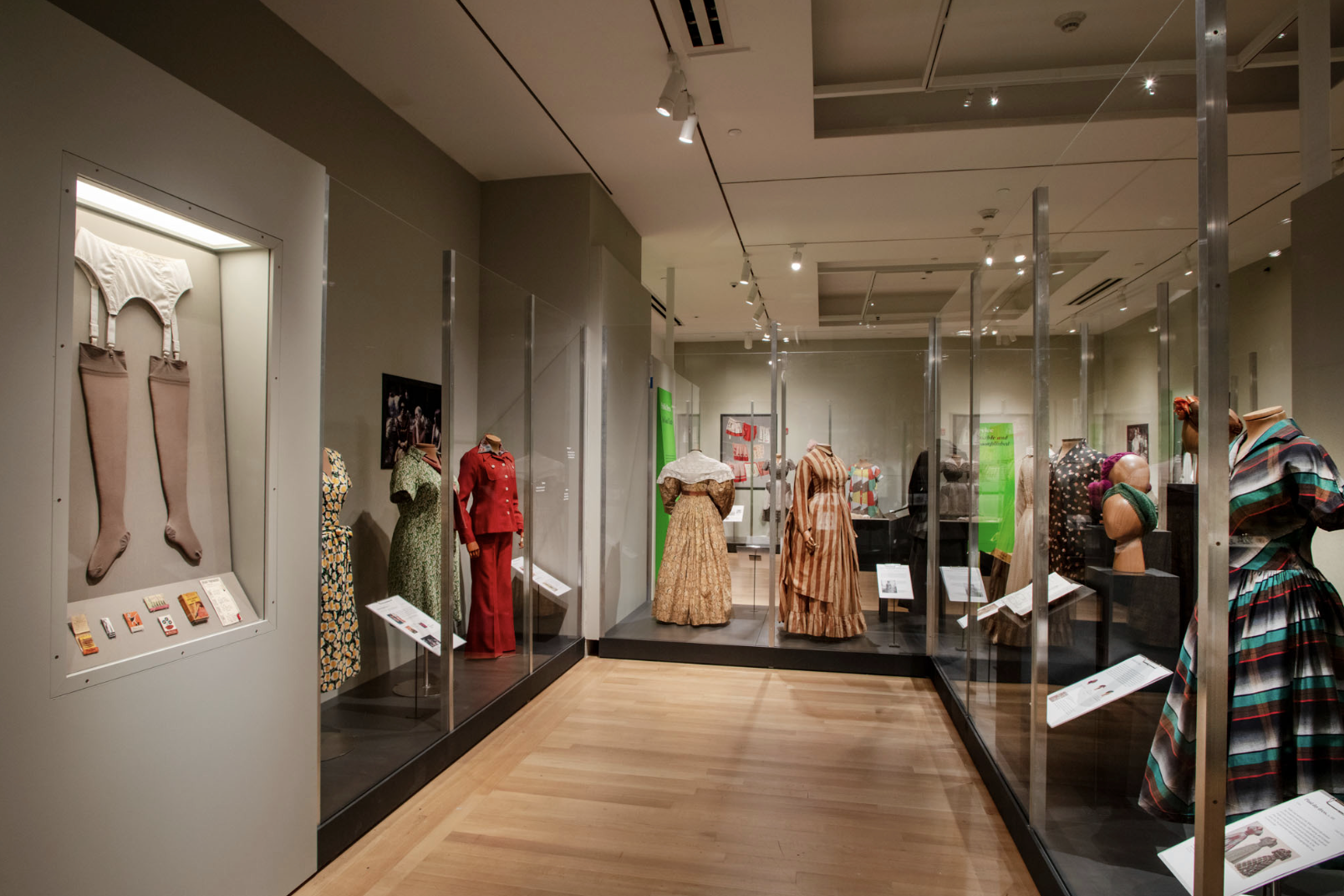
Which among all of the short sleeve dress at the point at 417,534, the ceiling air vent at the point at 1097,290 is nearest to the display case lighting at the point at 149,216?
the short sleeve dress at the point at 417,534

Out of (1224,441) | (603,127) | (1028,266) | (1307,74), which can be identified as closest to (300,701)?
(1224,441)

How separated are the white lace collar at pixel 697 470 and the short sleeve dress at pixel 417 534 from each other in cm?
221

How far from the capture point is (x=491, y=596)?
13.1 ft

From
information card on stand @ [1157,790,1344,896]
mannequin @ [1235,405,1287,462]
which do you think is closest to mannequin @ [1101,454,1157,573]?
mannequin @ [1235,405,1287,462]

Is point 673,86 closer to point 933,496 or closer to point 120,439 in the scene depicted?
point 120,439

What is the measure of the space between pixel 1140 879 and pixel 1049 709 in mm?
460

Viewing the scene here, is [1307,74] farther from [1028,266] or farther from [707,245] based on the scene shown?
[707,245]

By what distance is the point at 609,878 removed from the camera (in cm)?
234

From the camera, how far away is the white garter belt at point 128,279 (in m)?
1.70

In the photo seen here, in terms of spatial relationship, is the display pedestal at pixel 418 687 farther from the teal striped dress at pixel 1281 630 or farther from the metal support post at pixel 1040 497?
the teal striped dress at pixel 1281 630

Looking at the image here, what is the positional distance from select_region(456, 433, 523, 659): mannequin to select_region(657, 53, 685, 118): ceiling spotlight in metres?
1.85

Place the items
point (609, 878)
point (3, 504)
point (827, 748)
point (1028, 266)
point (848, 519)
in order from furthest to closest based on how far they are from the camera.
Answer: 1. point (848, 519)
2. point (827, 748)
3. point (1028, 266)
4. point (609, 878)
5. point (3, 504)

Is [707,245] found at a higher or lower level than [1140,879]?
higher

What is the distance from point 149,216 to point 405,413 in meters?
1.39
